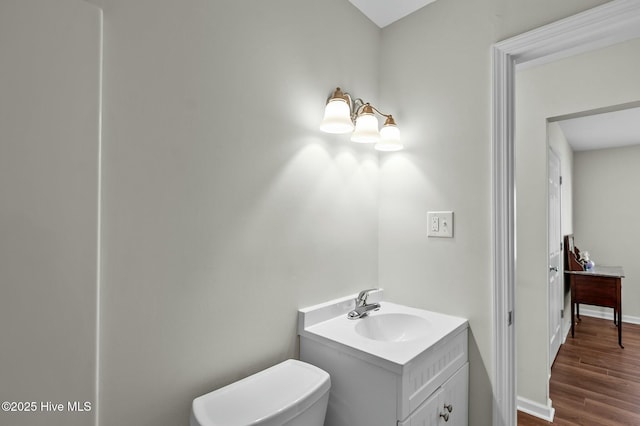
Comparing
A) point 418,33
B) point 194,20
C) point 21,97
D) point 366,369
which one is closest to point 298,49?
point 194,20

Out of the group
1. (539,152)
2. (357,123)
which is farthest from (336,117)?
(539,152)

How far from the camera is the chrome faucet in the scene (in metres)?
1.47

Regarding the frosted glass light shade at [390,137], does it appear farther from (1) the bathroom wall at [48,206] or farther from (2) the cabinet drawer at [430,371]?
(1) the bathroom wall at [48,206]

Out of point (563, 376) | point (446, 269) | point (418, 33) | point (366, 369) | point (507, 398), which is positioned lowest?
point (563, 376)

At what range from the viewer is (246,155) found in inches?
46.2

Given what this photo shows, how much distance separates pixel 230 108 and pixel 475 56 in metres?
1.14

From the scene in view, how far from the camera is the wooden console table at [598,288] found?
132 inches

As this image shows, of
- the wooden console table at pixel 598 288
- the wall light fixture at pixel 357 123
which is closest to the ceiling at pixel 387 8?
the wall light fixture at pixel 357 123

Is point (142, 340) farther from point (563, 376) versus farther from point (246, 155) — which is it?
point (563, 376)

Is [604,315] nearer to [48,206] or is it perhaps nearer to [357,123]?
[357,123]

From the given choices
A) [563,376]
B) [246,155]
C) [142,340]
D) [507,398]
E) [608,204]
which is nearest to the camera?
[142,340]

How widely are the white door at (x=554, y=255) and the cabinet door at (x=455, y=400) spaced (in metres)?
1.81

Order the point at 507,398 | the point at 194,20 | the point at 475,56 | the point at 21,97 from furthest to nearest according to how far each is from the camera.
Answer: the point at 475,56 < the point at 507,398 < the point at 194,20 < the point at 21,97

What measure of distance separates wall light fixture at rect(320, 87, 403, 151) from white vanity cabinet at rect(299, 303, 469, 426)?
0.86m
